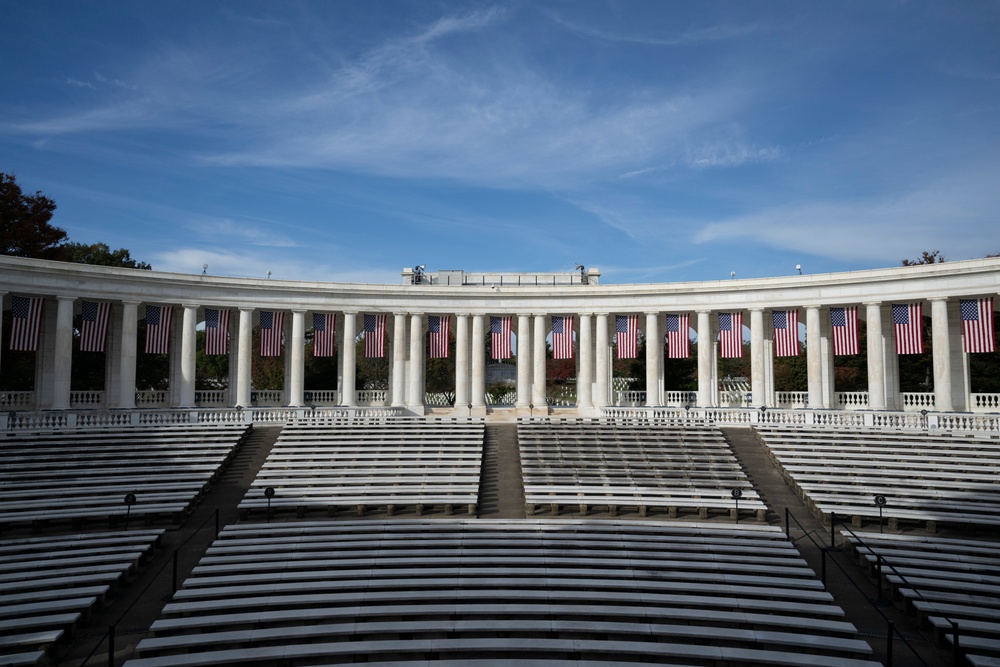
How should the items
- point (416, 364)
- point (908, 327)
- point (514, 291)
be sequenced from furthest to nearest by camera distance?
point (514, 291) < point (416, 364) < point (908, 327)

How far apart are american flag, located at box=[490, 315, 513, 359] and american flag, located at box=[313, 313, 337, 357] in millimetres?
11124

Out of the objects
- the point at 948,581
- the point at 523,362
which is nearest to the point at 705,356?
the point at 523,362

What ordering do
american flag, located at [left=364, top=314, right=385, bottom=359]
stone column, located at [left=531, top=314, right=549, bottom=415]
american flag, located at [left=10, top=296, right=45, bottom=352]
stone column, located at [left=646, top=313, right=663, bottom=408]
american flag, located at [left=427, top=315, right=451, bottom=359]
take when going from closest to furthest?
1. american flag, located at [left=10, top=296, right=45, bottom=352]
2. stone column, located at [left=646, top=313, right=663, bottom=408]
3. american flag, located at [left=364, top=314, right=385, bottom=359]
4. stone column, located at [left=531, top=314, right=549, bottom=415]
5. american flag, located at [left=427, top=315, right=451, bottom=359]

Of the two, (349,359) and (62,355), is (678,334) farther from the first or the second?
(62,355)

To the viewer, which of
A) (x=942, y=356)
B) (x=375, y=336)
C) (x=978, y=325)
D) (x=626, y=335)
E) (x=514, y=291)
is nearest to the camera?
(x=978, y=325)

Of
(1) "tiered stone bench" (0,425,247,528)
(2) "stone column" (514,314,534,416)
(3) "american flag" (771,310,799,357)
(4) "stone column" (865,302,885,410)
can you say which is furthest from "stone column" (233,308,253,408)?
(4) "stone column" (865,302,885,410)

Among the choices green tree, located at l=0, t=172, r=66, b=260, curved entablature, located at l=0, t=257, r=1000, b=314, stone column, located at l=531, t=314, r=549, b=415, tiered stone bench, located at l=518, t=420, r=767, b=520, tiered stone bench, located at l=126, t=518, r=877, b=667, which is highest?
green tree, located at l=0, t=172, r=66, b=260

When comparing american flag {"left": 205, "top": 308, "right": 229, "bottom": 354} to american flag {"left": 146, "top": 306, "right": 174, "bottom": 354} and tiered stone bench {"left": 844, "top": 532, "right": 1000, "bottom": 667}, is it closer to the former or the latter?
american flag {"left": 146, "top": 306, "right": 174, "bottom": 354}

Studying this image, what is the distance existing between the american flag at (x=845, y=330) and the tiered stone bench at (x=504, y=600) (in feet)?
68.2

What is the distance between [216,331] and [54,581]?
2484cm

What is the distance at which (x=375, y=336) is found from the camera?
4447cm

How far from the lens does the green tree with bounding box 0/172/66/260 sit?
46750mm

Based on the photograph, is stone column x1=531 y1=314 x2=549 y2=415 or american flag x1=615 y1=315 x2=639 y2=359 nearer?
american flag x1=615 y1=315 x2=639 y2=359

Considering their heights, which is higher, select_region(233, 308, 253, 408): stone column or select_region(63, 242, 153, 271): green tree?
select_region(63, 242, 153, 271): green tree
